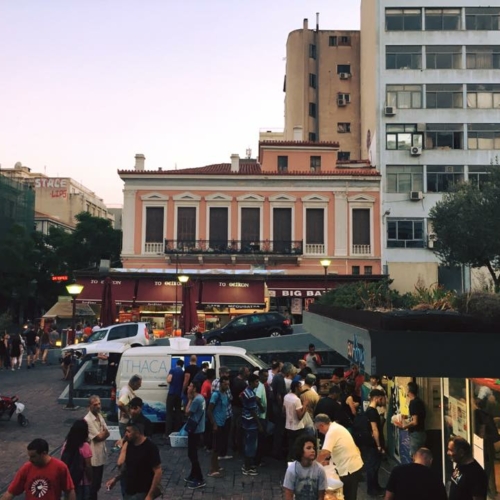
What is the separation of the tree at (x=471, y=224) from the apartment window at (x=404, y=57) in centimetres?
1258

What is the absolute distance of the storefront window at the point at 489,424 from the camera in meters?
6.95

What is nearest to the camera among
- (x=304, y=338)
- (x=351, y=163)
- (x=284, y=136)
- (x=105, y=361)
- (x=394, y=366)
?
(x=394, y=366)

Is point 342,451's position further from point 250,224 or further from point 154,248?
point 154,248

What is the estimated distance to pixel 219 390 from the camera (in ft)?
32.6

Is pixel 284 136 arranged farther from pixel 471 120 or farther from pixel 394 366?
pixel 394 366

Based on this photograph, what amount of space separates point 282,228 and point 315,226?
223 centimetres

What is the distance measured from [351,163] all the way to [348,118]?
11.3 metres

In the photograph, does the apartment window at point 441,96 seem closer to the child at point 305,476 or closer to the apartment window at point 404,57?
the apartment window at point 404,57

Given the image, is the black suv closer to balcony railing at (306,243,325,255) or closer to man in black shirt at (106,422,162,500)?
balcony railing at (306,243,325,255)

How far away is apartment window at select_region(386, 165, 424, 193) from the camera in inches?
1554

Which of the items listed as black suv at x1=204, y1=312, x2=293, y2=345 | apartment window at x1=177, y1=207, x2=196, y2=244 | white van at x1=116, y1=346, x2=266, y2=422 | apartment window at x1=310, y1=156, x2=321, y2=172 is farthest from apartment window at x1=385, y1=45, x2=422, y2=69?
white van at x1=116, y1=346, x2=266, y2=422

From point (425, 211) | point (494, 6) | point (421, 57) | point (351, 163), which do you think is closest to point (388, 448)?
point (425, 211)

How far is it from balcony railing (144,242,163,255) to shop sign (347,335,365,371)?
Answer: 2991 centimetres

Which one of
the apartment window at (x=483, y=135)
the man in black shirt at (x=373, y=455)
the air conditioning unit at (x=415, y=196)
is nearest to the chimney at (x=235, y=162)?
the air conditioning unit at (x=415, y=196)
